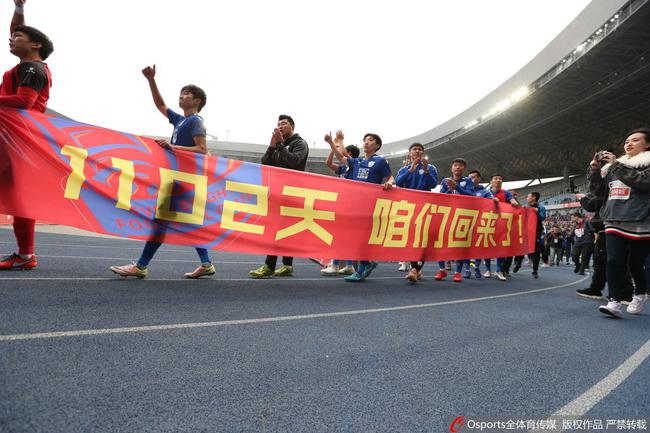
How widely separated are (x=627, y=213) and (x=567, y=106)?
25258 mm

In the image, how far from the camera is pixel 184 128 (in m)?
3.25

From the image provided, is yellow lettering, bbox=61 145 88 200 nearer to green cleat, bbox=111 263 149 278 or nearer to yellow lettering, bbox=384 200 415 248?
green cleat, bbox=111 263 149 278

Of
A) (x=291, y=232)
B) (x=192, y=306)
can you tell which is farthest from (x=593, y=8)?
(x=192, y=306)

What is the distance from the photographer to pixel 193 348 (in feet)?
5.27

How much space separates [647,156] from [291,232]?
345cm

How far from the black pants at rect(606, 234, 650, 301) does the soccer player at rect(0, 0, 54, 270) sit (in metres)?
5.51

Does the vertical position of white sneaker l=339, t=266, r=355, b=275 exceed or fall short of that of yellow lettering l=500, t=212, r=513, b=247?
it falls short

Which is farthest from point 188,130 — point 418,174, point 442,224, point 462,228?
point 462,228

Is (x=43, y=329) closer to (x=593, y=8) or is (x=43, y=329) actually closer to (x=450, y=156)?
(x=593, y=8)

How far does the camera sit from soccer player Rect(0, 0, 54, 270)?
2.60 metres

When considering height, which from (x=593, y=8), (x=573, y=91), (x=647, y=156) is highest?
(x=593, y=8)

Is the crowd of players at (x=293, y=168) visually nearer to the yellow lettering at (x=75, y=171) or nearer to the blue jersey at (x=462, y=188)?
the yellow lettering at (x=75, y=171)

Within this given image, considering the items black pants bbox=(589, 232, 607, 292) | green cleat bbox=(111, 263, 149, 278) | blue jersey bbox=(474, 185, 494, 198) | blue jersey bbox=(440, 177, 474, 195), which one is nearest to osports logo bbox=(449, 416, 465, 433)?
green cleat bbox=(111, 263, 149, 278)

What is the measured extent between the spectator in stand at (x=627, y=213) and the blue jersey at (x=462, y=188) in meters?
2.23
